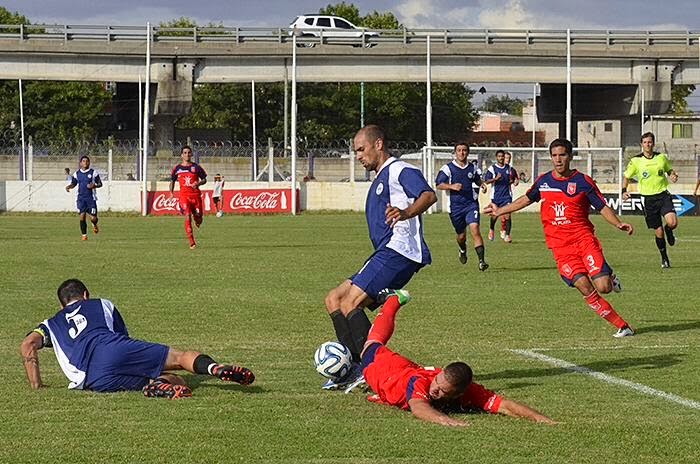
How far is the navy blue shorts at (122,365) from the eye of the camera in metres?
9.51

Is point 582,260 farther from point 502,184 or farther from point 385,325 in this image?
point 502,184

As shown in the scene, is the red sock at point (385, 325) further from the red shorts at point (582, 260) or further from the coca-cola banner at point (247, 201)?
the coca-cola banner at point (247, 201)

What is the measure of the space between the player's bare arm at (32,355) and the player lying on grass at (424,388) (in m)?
2.40

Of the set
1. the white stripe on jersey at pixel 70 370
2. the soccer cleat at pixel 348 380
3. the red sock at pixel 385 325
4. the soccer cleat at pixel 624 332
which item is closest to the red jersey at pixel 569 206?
the soccer cleat at pixel 624 332

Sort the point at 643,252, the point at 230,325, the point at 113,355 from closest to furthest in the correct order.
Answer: the point at 113,355 → the point at 230,325 → the point at 643,252

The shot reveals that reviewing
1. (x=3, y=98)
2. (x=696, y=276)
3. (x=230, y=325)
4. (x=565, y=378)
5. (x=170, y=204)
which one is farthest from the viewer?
(x=3, y=98)

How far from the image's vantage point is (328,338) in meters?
13.1

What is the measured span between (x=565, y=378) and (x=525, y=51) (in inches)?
2268

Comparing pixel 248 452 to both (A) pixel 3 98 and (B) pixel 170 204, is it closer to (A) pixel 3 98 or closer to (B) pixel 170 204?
(B) pixel 170 204

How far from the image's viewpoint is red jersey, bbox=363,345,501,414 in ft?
28.4

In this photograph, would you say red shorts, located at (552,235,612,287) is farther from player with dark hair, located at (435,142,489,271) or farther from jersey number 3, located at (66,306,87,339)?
player with dark hair, located at (435,142,489,271)

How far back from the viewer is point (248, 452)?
7488 millimetres

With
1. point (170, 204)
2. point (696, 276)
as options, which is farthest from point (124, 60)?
point (696, 276)

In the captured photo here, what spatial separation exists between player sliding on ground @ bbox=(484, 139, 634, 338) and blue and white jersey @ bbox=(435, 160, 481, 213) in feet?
29.2
